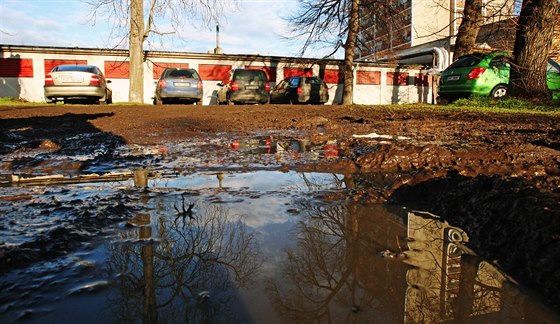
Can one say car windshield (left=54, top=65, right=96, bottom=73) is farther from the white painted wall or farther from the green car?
the green car

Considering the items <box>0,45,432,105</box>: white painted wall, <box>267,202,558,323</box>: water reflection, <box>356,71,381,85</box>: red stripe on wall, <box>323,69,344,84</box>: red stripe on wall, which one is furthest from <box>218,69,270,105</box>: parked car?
<box>267,202,558,323</box>: water reflection

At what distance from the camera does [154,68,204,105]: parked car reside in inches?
598

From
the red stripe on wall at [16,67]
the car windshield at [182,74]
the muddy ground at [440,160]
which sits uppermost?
the red stripe on wall at [16,67]

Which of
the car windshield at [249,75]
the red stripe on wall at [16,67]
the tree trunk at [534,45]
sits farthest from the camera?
the red stripe on wall at [16,67]

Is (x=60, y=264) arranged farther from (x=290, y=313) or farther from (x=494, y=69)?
(x=494, y=69)

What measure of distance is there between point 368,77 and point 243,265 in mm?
27871

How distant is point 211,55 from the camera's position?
982 inches

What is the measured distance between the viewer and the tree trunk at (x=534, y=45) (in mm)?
10023

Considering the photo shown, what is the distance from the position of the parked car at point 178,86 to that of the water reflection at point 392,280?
1379cm

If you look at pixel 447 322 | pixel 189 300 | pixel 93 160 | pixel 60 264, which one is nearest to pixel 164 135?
pixel 93 160

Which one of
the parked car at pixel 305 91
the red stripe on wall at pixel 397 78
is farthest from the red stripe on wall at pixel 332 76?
the parked car at pixel 305 91

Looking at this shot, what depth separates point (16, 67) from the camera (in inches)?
871

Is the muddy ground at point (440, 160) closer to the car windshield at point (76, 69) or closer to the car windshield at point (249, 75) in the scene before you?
the car windshield at point (76, 69)

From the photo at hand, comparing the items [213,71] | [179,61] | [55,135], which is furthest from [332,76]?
[55,135]
